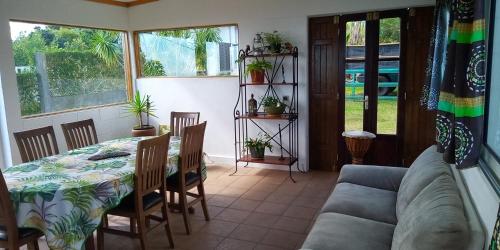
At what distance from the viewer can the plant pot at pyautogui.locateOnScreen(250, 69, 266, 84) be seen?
485cm

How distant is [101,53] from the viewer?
5.51 m

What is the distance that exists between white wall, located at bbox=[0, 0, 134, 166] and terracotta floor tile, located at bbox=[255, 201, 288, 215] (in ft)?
9.24

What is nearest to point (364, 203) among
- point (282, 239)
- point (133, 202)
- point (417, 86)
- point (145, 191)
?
point (282, 239)

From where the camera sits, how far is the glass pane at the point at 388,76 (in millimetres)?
4395

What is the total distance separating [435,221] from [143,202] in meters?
2.02

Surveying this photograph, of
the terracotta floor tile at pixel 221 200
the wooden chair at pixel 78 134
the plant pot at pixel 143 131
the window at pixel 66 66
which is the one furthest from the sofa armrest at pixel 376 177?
the window at pixel 66 66

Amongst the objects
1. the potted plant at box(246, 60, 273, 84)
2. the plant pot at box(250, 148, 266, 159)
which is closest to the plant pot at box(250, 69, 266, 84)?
the potted plant at box(246, 60, 273, 84)

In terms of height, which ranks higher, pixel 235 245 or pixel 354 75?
pixel 354 75

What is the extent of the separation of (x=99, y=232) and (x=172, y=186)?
0.72 meters

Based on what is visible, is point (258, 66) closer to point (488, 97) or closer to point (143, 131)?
point (143, 131)

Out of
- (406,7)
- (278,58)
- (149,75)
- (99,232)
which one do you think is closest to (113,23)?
(149,75)

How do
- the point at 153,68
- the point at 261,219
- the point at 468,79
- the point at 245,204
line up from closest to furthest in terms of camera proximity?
the point at 468,79, the point at 261,219, the point at 245,204, the point at 153,68

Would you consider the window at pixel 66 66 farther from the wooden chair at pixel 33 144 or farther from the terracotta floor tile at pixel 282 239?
the terracotta floor tile at pixel 282 239

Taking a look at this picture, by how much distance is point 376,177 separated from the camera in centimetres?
307
